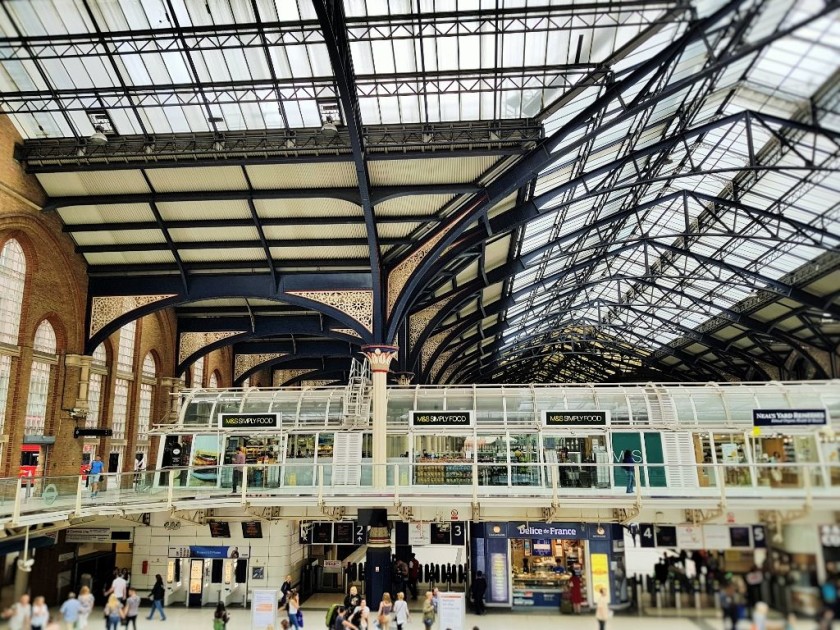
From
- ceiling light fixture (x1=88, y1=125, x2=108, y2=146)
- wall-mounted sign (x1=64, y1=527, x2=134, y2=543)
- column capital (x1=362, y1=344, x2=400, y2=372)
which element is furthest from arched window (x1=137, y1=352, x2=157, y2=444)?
ceiling light fixture (x1=88, y1=125, x2=108, y2=146)

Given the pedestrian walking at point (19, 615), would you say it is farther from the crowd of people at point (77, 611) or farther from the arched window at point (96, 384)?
the arched window at point (96, 384)

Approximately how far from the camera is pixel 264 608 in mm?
20172

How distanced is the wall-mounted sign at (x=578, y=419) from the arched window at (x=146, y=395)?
2627cm

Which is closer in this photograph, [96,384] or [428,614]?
[428,614]

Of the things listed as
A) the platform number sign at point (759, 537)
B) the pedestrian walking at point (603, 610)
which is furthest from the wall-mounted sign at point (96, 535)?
the platform number sign at point (759, 537)

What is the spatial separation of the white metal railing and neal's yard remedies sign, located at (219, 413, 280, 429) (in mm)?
2681

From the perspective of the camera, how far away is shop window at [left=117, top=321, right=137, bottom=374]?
125 feet

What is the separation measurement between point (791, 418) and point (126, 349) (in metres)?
34.3

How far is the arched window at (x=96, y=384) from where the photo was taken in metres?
34.9

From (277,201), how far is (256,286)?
5.35m

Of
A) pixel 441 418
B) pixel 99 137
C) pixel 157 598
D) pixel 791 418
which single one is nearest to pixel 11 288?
pixel 99 137

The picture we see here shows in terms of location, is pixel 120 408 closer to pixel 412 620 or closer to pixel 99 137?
pixel 99 137

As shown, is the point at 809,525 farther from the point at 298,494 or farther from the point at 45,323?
the point at 45,323

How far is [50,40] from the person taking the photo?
20375 mm
